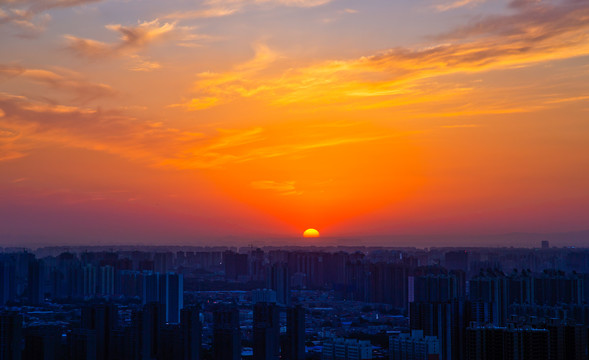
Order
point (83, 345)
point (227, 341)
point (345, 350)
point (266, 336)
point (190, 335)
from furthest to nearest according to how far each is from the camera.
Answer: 1. point (266, 336)
2. point (190, 335)
3. point (83, 345)
4. point (227, 341)
5. point (345, 350)

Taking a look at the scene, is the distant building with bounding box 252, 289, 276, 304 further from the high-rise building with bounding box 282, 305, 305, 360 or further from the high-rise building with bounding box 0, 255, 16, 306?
the high-rise building with bounding box 282, 305, 305, 360

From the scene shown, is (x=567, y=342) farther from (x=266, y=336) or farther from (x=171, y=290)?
(x=171, y=290)

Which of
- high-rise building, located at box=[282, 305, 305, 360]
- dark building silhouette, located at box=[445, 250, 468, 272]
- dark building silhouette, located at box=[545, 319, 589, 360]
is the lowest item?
high-rise building, located at box=[282, 305, 305, 360]

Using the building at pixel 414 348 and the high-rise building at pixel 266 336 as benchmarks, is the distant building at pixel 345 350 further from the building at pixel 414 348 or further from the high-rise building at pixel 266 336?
the high-rise building at pixel 266 336

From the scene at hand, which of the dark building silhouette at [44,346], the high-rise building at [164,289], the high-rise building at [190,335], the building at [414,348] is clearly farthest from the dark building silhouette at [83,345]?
the high-rise building at [164,289]

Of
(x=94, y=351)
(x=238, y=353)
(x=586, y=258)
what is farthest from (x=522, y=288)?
(x=586, y=258)

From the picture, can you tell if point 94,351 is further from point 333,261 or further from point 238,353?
point 333,261

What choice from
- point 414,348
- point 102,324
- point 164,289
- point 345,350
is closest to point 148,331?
point 102,324

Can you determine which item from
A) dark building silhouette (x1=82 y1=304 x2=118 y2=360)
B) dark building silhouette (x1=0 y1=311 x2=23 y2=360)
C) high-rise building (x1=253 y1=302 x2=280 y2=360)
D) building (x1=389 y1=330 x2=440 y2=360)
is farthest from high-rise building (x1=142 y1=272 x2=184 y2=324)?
building (x1=389 y1=330 x2=440 y2=360)
